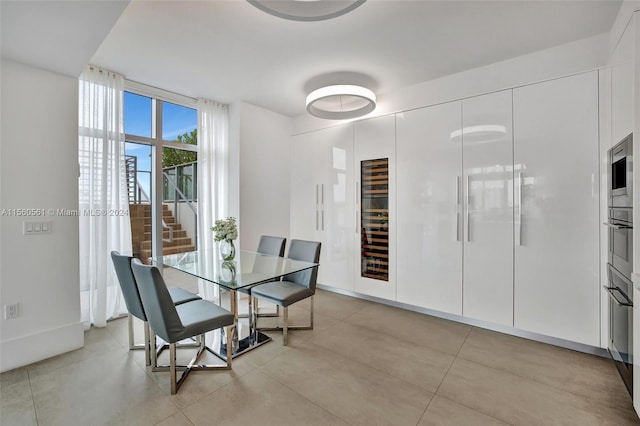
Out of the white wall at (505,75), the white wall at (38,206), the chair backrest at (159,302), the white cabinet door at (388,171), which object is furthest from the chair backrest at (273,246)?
the white wall at (505,75)

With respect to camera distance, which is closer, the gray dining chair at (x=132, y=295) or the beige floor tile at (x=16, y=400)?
the beige floor tile at (x=16, y=400)

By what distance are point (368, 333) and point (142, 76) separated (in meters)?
3.87

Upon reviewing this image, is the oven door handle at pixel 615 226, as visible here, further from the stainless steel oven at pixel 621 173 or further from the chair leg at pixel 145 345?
the chair leg at pixel 145 345

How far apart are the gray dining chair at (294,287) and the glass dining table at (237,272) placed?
0.78ft

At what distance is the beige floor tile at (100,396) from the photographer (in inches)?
69.6

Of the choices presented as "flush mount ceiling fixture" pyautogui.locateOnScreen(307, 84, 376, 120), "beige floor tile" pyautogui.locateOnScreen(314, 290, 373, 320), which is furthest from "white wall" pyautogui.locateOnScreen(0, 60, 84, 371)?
"beige floor tile" pyautogui.locateOnScreen(314, 290, 373, 320)

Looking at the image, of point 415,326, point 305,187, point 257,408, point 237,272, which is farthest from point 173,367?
point 305,187

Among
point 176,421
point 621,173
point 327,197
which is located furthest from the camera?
point 327,197

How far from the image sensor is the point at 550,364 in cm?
240

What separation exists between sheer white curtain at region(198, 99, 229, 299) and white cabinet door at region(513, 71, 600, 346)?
12.2ft

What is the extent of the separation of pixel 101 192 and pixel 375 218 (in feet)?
10.8

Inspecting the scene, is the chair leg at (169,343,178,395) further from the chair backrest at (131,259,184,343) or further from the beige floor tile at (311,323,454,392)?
the beige floor tile at (311,323,454,392)

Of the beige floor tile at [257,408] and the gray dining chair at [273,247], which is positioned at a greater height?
the gray dining chair at [273,247]

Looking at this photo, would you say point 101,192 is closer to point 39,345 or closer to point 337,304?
point 39,345
